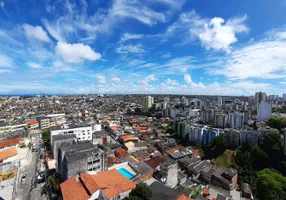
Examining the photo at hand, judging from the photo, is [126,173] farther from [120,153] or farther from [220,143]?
[220,143]

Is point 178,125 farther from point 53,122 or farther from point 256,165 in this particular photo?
point 53,122

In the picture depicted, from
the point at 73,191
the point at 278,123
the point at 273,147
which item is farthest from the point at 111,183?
the point at 278,123

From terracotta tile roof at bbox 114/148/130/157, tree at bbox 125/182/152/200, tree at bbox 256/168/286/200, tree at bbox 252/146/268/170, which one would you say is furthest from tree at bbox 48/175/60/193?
tree at bbox 252/146/268/170

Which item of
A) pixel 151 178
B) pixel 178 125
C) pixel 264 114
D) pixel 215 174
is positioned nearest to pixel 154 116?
pixel 178 125

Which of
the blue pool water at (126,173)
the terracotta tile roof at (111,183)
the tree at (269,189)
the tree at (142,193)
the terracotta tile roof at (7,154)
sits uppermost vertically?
the tree at (142,193)

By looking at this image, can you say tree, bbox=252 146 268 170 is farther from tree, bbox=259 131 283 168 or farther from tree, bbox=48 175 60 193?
tree, bbox=48 175 60 193

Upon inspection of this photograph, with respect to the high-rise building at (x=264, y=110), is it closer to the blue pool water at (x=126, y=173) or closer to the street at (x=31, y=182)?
the blue pool water at (x=126, y=173)

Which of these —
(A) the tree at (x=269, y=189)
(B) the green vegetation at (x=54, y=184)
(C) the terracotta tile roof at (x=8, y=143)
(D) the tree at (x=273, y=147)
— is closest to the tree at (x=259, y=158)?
(D) the tree at (x=273, y=147)
